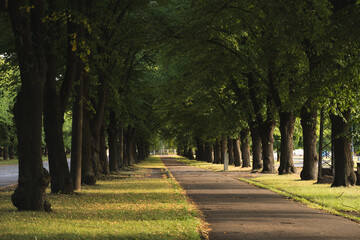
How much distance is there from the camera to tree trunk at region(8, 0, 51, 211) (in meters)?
12.0

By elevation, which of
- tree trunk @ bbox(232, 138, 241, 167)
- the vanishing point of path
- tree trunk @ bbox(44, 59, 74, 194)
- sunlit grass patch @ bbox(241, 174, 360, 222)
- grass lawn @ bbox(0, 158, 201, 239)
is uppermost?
tree trunk @ bbox(44, 59, 74, 194)

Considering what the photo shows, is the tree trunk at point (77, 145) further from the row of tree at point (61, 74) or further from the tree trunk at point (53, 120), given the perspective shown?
the tree trunk at point (53, 120)

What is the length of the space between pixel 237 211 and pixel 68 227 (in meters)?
4.97

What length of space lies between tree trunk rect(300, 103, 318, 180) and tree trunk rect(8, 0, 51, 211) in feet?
55.7

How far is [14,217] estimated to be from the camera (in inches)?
423

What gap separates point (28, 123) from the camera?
39.9 ft

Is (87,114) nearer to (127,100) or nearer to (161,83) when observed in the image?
(127,100)

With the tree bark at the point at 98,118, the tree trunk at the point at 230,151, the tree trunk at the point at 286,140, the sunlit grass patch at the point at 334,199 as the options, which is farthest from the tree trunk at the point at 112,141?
the tree trunk at the point at 230,151

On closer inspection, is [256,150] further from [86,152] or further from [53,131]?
[53,131]

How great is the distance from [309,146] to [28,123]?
58.7 ft

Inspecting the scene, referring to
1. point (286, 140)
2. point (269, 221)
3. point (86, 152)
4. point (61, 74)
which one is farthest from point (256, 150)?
point (269, 221)

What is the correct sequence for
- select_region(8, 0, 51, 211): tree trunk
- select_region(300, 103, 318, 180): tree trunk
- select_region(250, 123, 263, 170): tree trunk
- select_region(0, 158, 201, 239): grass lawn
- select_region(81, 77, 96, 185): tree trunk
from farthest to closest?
1. select_region(250, 123, 263, 170): tree trunk
2. select_region(300, 103, 318, 180): tree trunk
3. select_region(81, 77, 96, 185): tree trunk
4. select_region(8, 0, 51, 211): tree trunk
5. select_region(0, 158, 201, 239): grass lawn

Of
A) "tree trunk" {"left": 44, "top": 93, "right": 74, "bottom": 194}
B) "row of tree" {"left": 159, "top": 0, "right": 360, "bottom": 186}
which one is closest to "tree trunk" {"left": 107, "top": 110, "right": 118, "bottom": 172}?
"row of tree" {"left": 159, "top": 0, "right": 360, "bottom": 186}

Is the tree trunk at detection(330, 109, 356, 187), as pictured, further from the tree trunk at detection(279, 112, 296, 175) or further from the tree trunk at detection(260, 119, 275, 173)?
the tree trunk at detection(260, 119, 275, 173)
